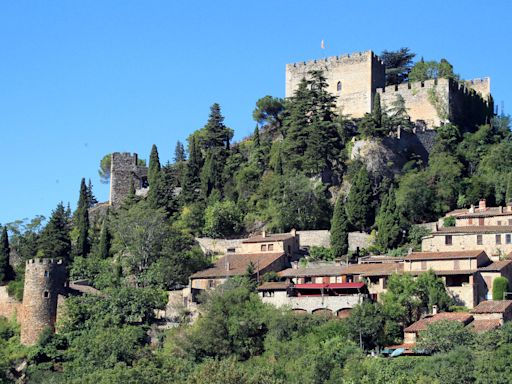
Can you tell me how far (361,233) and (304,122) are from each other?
12800 millimetres

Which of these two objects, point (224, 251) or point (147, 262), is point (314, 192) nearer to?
point (224, 251)

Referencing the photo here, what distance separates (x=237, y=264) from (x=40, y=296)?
41.7 ft

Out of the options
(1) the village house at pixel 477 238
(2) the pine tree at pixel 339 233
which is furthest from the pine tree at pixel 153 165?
Result: (1) the village house at pixel 477 238

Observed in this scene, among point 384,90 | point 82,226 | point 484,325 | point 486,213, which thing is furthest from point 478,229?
point 82,226

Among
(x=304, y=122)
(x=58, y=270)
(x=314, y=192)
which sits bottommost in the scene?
(x=58, y=270)

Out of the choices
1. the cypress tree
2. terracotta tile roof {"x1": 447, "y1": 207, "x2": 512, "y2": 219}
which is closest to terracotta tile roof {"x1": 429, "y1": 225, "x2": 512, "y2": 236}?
terracotta tile roof {"x1": 447, "y1": 207, "x2": 512, "y2": 219}

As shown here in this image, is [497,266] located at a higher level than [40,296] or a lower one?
higher

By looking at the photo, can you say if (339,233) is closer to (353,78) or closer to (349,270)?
(349,270)

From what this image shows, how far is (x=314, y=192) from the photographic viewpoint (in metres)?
73.9

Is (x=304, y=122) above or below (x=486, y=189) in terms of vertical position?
above

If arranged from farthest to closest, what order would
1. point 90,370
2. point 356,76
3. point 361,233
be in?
1. point 356,76
2. point 361,233
3. point 90,370

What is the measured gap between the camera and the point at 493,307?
56.2m

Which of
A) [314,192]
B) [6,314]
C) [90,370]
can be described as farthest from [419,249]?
[6,314]

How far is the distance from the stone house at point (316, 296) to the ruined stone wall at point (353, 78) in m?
26.4
